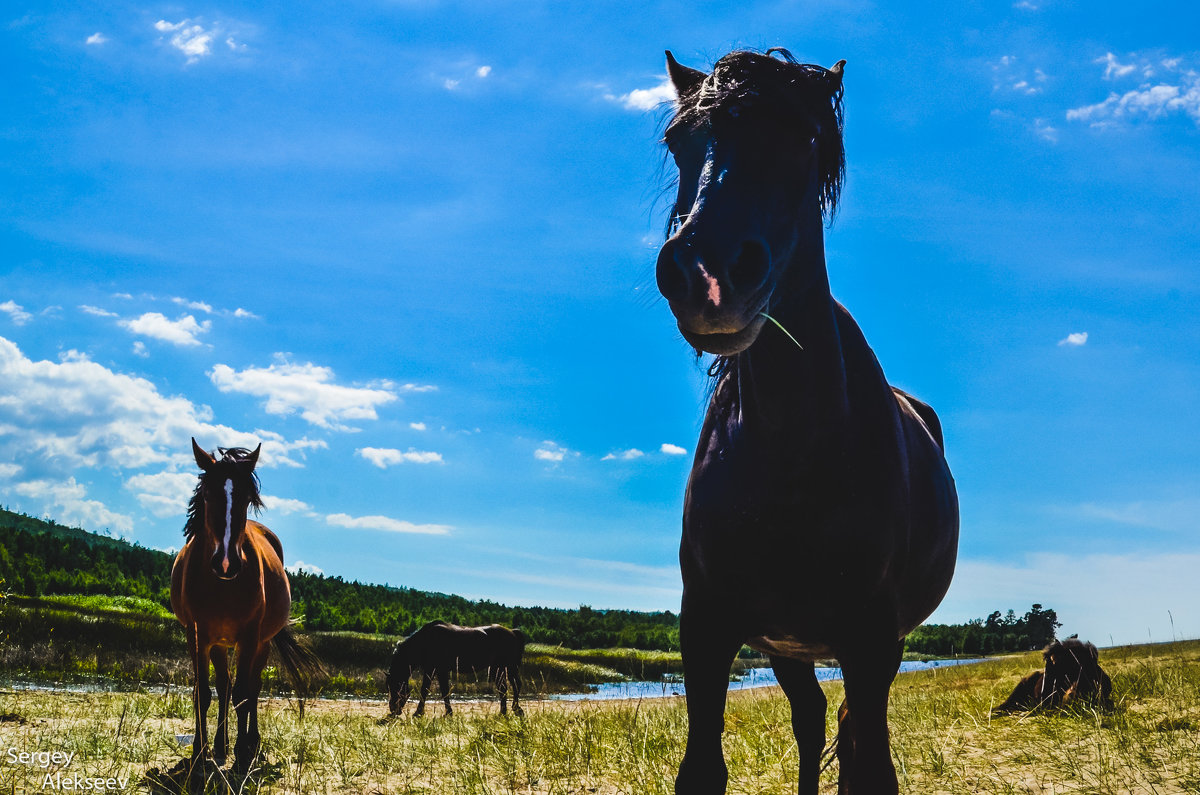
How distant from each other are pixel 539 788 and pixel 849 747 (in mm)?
2322

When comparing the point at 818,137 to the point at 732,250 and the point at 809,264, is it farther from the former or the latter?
the point at 732,250

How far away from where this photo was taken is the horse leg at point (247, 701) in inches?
248

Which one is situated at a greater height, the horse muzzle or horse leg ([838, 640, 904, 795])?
the horse muzzle

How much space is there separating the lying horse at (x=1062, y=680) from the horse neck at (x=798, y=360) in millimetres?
6834

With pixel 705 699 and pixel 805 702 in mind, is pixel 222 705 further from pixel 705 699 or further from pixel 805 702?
pixel 705 699

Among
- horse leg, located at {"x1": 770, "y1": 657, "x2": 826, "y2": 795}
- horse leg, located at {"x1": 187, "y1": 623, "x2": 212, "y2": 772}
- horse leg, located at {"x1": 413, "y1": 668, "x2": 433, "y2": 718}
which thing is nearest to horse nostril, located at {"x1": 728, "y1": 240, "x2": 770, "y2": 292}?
horse leg, located at {"x1": 770, "y1": 657, "x2": 826, "y2": 795}

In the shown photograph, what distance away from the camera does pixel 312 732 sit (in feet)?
25.5

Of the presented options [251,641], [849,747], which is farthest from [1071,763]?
[251,641]

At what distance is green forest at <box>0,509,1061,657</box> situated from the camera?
41188mm

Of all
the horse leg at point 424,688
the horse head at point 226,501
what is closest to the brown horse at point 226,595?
the horse head at point 226,501

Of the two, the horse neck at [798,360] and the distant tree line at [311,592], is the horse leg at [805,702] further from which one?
the distant tree line at [311,592]

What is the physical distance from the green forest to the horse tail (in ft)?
69.5

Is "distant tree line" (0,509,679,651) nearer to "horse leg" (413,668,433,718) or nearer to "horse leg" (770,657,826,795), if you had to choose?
"horse leg" (413,668,433,718)

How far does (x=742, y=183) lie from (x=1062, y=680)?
809 cm
